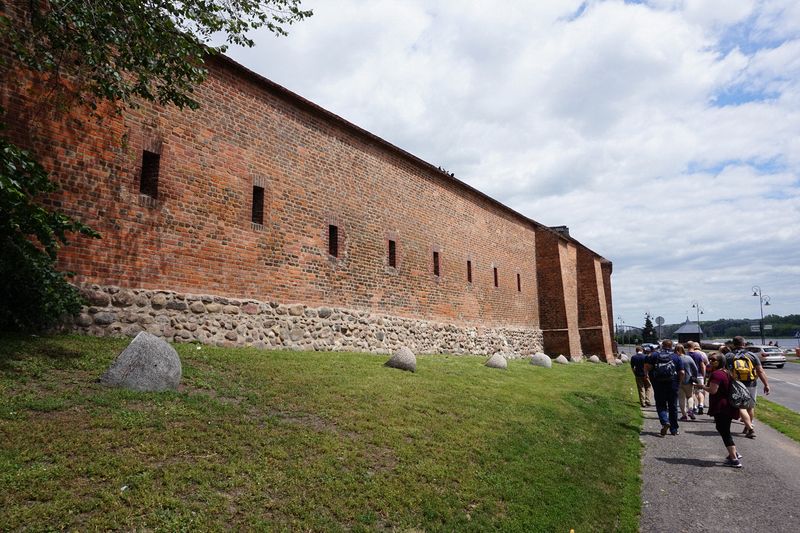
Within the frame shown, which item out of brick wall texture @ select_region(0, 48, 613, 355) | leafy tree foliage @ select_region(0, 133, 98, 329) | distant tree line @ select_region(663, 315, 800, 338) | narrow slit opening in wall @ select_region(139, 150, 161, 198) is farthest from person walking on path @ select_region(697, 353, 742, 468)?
distant tree line @ select_region(663, 315, 800, 338)

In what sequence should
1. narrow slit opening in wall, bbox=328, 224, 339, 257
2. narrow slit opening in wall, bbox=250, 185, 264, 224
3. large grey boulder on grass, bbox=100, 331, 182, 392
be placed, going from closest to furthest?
large grey boulder on grass, bbox=100, 331, 182, 392 → narrow slit opening in wall, bbox=250, 185, 264, 224 → narrow slit opening in wall, bbox=328, 224, 339, 257

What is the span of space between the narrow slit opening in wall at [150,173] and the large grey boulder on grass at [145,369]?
13.2ft

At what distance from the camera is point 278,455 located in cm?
540

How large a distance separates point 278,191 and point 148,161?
130 inches

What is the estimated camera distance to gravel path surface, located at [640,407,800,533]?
5.34m

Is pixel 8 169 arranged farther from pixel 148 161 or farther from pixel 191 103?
pixel 148 161

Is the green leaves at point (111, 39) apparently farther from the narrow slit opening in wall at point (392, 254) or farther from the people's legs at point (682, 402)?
the people's legs at point (682, 402)

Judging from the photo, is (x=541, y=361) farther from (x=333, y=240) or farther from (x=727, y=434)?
(x=727, y=434)

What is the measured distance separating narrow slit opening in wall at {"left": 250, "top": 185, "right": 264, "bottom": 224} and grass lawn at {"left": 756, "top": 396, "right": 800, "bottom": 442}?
1269cm

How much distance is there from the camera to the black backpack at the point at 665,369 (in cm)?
946

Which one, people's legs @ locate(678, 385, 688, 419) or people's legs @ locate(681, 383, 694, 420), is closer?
people's legs @ locate(678, 385, 688, 419)

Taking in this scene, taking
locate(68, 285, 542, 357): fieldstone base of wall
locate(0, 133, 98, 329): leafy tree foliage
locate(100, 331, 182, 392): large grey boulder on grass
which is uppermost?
locate(0, 133, 98, 329): leafy tree foliage

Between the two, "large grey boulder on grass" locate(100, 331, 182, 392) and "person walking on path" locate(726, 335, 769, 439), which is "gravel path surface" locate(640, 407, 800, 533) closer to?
"person walking on path" locate(726, 335, 769, 439)

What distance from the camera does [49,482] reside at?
13.3 ft
